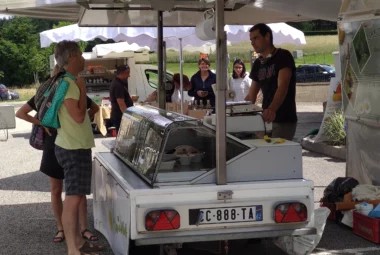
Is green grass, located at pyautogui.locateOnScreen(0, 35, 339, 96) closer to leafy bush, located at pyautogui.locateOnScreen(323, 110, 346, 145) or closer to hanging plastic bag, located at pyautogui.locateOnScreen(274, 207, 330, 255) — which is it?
leafy bush, located at pyautogui.locateOnScreen(323, 110, 346, 145)

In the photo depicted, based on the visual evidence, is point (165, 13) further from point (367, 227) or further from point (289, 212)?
point (289, 212)

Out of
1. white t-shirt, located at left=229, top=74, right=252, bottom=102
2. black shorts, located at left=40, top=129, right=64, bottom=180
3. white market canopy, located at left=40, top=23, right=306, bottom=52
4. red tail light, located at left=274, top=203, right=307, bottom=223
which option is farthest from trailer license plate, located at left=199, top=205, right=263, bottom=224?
white market canopy, located at left=40, top=23, right=306, bottom=52

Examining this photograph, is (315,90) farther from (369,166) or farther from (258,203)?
(258,203)

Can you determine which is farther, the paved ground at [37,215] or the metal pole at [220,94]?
the paved ground at [37,215]

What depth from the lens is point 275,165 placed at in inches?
173

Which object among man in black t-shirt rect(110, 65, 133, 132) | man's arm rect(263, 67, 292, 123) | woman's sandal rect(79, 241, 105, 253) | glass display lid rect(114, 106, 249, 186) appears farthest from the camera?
man in black t-shirt rect(110, 65, 133, 132)

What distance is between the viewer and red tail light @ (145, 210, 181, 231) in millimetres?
4055

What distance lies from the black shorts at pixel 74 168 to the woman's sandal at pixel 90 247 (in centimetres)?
62

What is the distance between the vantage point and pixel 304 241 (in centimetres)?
502

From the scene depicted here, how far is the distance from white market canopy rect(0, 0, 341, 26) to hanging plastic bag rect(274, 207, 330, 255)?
2.18 m

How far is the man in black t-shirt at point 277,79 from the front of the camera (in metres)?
5.65

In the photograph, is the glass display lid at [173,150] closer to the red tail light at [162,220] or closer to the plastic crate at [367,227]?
the red tail light at [162,220]

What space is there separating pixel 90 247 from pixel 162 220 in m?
1.66

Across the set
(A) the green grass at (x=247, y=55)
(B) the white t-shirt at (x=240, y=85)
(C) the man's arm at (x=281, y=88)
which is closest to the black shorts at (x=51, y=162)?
(C) the man's arm at (x=281, y=88)
